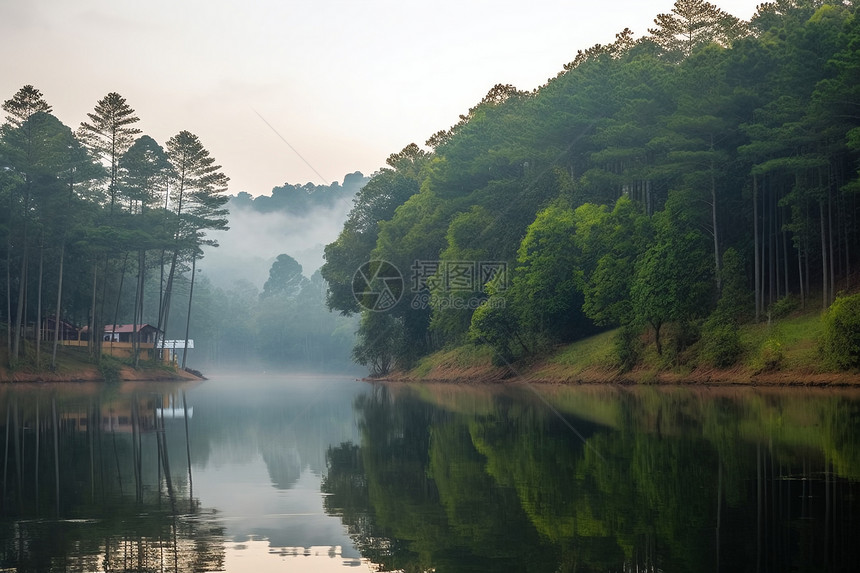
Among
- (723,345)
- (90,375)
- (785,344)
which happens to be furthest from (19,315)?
(785,344)

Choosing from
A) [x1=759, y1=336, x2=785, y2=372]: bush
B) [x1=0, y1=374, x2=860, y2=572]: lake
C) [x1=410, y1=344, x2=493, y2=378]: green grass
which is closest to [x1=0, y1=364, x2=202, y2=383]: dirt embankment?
[x1=410, y1=344, x2=493, y2=378]: green grass

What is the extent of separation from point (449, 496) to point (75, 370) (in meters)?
66.3

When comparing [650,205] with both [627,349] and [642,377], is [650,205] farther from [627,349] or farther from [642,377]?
[642,377]

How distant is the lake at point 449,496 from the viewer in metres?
8.90

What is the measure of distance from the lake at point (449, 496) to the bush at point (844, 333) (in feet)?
33.0

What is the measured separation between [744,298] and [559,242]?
547 inches

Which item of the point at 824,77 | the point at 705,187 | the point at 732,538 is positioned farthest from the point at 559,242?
the point at 732,538

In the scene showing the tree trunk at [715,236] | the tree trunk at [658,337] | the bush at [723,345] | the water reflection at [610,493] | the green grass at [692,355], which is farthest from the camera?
the tree trunk at [715,236]

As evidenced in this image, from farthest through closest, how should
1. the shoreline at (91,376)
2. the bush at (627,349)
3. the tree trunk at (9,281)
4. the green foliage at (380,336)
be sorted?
1. the green foliage at (380,336)
2. the tree trunk at (9,281)
3. the shoreline at (91,376)
4. the bush at (627,349)

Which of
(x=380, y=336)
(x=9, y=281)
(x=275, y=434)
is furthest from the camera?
(x=380, y=336)

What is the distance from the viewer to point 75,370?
239ft

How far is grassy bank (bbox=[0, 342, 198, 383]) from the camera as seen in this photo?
6706 cm

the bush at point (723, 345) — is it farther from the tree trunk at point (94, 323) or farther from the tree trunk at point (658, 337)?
the tree trunk at point (94, 323)

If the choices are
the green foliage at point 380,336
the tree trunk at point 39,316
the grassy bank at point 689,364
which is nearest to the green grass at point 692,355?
the grassy bank at point 689,364
